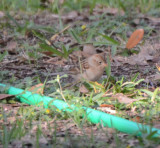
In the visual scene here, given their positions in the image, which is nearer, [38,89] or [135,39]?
[38,89]

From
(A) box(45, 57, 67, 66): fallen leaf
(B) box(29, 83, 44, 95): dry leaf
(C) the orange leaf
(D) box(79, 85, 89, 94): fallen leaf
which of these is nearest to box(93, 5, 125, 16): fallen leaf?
(C) the orange leaf

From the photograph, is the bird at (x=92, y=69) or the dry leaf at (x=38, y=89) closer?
the dry leaf at (x=38, y=89)

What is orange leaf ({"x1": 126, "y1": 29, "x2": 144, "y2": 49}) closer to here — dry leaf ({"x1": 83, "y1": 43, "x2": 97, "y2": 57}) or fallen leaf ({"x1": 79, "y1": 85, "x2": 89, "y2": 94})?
dry leaf ({"x1": 83, "y1": 43, "x2": 97, "y2": 57})

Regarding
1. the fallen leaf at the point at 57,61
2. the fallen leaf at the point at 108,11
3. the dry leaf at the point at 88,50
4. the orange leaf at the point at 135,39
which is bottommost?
the fallen leaf at the point at 57,61

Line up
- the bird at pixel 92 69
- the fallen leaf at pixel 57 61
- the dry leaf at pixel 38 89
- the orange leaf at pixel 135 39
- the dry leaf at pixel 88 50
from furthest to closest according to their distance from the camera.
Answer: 1. the orange leaf at pixel 135 39
2. the fallen leaf at pixel 57 61
3. the dry leaf at pixel 88 50
4. the bird at pixel 92 69
5. the dry leaf at pixel 38 89

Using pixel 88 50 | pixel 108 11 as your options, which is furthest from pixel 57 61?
pixel 108 11

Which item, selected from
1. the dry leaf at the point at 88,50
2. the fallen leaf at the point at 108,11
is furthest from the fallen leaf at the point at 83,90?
the fallen leaf at the point at 108,11

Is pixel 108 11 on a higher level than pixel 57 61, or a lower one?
higher

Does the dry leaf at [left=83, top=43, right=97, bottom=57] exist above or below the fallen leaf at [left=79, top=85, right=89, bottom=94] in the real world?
above

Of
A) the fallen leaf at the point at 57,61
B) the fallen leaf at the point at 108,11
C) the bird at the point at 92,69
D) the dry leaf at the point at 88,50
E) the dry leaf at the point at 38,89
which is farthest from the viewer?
the fallen leaf at the point at 108,11

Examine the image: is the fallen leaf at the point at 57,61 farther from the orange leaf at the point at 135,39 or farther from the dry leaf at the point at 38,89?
the dry leaf at the point at 38,89

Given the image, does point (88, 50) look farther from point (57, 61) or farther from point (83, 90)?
→ point (83, 90)

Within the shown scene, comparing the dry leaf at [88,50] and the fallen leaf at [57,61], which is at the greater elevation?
the dry leaf at [88,50]

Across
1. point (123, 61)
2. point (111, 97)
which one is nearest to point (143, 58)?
point (123, 61)
